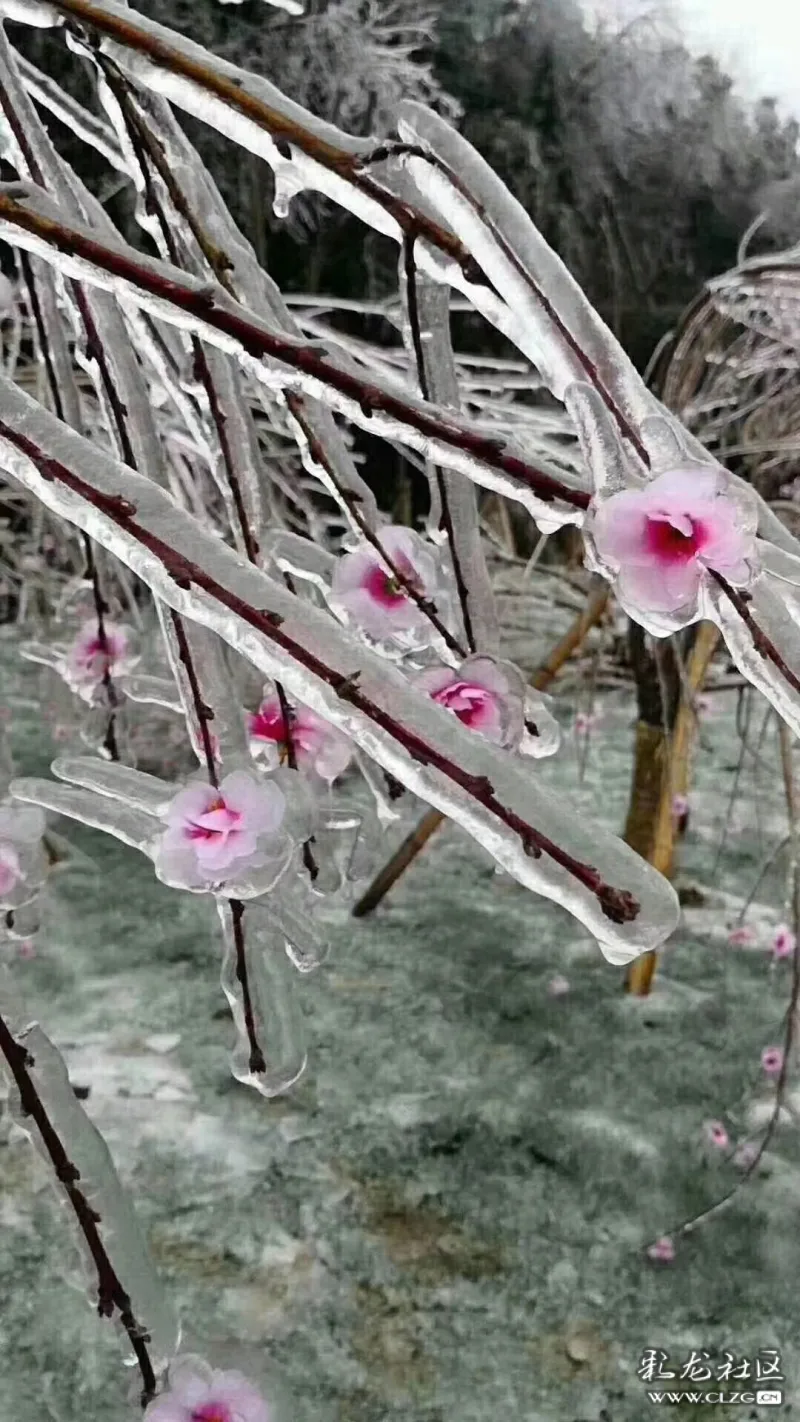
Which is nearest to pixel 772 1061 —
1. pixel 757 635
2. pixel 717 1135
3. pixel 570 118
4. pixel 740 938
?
pixel 717 1135

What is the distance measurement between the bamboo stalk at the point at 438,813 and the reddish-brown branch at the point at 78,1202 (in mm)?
995

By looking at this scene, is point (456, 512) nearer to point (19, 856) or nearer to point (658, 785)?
point (19, 856)

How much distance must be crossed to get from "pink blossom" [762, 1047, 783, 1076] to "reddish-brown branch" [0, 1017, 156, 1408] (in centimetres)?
107

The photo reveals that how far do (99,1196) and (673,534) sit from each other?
255mm

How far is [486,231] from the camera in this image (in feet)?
0.88

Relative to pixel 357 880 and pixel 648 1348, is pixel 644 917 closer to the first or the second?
pixel 357 880

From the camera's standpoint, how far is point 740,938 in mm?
1480

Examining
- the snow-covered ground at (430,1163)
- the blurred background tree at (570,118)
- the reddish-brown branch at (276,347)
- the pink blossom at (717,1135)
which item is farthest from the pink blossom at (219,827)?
the blurred background tree at (570,118)

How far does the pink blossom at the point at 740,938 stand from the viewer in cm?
148

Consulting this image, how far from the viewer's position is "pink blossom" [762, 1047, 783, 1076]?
4.06 ft

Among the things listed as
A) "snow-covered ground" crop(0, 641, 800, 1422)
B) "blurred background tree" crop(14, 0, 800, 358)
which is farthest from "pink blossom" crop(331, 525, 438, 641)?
"blurred background tree" crop(14, 0, 800, 358)

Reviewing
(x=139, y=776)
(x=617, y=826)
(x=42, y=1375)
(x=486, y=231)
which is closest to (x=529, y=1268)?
(x=42, y=1375)

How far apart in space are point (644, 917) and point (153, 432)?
249mm

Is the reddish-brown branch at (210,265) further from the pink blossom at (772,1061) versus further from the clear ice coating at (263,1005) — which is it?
the pink blossom at (772,1061)
